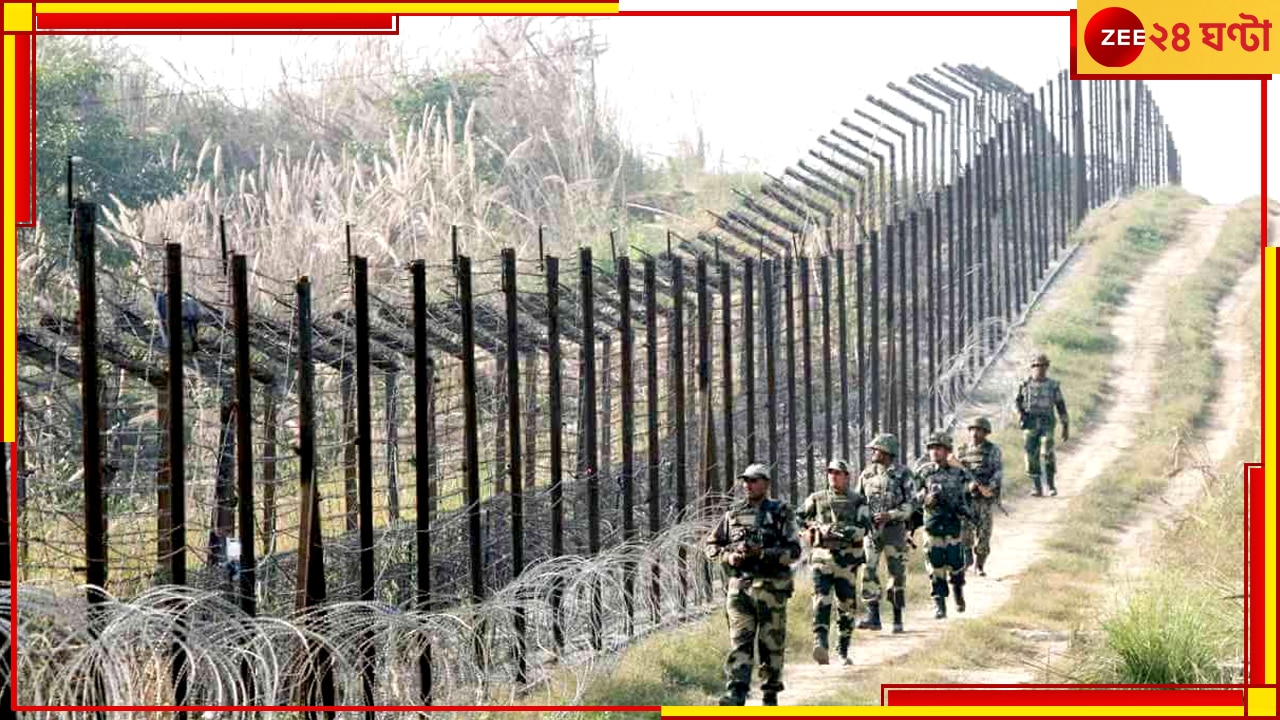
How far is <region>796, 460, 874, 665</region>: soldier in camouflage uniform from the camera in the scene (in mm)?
15703

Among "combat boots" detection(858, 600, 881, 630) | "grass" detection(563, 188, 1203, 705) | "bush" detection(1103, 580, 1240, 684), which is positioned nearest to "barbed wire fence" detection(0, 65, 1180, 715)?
"grass" detection(563, 188, 1203, 705)

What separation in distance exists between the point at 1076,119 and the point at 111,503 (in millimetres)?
19129

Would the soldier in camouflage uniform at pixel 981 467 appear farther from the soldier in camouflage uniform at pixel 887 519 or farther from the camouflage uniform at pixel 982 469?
the soldier in camouflage uniform at pixel 887 519

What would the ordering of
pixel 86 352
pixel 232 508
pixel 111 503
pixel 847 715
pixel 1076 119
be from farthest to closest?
1. pixel 1076 119
2. pixel 111 503
3. pixel 232 508
4. pixel 847 715
5. pixel 86 352

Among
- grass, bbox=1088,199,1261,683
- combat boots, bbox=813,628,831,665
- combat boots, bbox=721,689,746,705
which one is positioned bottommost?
combat boots, bbox=721,689,746,705

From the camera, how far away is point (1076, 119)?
37375 millimetres

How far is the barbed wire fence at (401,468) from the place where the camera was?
12109 millimetres

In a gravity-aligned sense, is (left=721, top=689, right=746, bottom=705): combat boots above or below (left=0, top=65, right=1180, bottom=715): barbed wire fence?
below

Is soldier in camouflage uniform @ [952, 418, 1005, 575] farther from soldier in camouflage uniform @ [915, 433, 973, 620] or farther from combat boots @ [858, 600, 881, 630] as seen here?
combat boots @ [858, 600, 881, 630]

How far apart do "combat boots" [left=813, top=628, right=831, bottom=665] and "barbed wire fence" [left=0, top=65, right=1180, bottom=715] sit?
1001mm

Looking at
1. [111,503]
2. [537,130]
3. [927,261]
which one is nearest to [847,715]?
[111,503]

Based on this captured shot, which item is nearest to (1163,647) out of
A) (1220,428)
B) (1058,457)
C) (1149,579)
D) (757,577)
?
(757,577)

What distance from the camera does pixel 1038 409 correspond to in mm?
22469

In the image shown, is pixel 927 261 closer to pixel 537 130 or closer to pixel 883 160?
pixel 883 160
